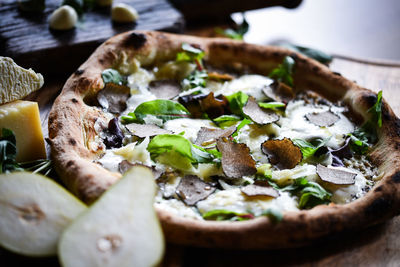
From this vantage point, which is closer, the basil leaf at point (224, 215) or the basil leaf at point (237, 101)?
the basil leaf at point (224, 215)

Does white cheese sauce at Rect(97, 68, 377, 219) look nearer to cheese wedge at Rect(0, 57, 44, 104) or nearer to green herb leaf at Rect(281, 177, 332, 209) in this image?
green herb leaf at Rect(281, 177, 332, 209)

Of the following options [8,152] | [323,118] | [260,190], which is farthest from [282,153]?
[8,152]

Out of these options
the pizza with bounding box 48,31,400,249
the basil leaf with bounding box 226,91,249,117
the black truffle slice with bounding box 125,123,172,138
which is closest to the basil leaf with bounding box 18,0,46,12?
the pizza with bounding box 48,31,400,249

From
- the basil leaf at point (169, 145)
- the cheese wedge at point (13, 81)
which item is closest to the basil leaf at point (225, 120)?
the basil leaf at point (169, 145)

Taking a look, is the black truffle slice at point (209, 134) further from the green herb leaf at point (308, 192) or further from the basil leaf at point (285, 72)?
the basil leaf at point (285, 72)

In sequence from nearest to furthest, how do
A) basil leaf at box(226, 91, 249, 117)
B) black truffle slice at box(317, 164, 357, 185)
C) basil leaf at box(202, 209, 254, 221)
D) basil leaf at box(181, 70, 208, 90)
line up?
basil leaf at box(202, 209, 254, 221) → black truffle slice at box(317, 164, 357, 185) → basil leaf at box(226, 91, 249, 117) → basil leaf at box(181, 70, 208, 90)

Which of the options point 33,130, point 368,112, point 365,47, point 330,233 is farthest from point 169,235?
point 365,47

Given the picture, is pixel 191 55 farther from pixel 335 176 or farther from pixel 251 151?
pixel 335 176
